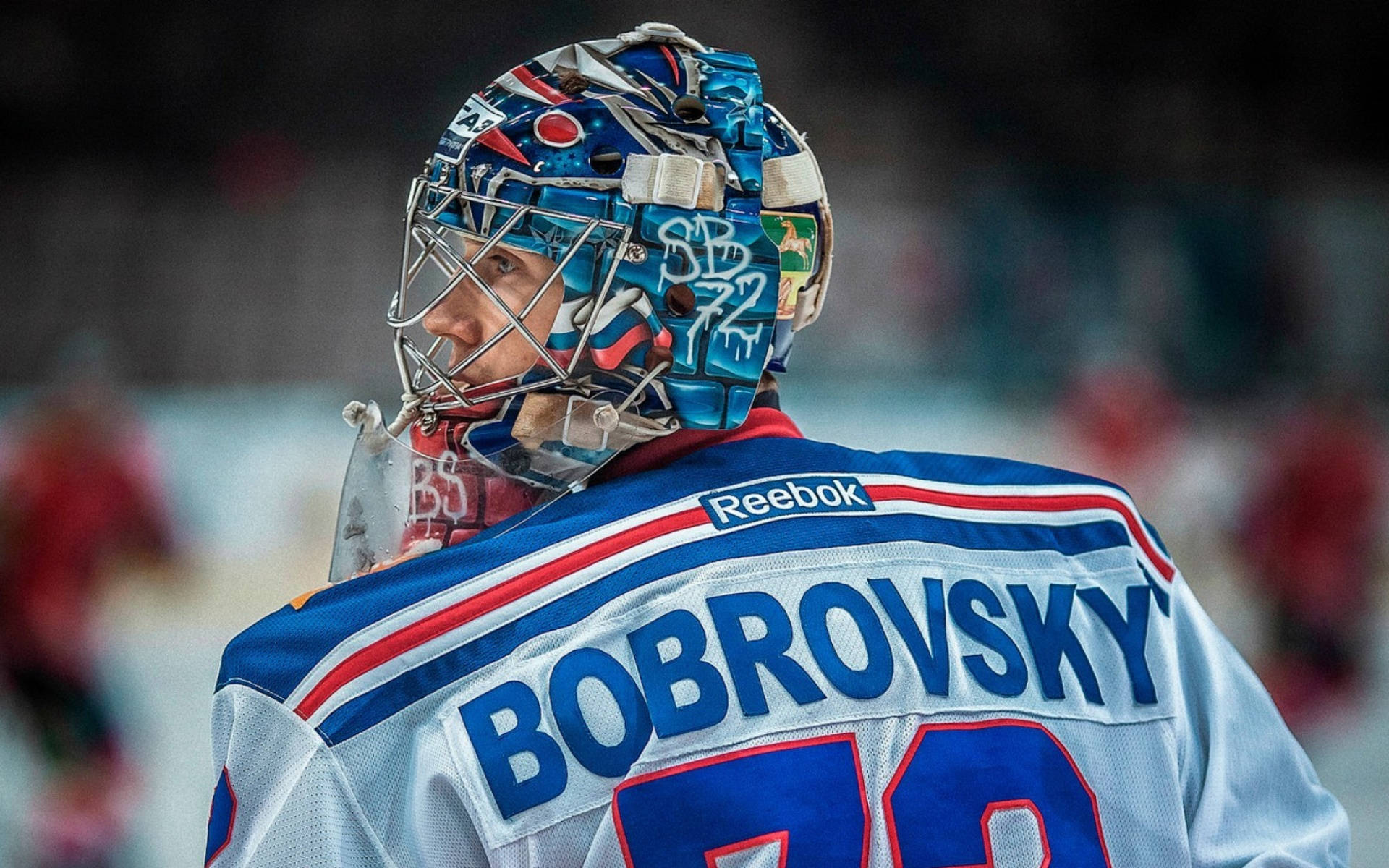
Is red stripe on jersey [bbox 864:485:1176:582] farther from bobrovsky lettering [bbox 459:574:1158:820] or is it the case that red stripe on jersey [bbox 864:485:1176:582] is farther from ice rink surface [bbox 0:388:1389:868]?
ice rink surface [bbox 0:388:1389:868]

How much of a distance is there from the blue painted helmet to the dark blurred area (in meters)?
5.53

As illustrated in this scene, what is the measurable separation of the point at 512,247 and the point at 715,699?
0.39m

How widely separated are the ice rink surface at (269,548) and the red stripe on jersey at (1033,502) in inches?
115

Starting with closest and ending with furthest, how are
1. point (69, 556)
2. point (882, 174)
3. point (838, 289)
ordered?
point (69, 556)
point (838, 289)
point (882, 174)

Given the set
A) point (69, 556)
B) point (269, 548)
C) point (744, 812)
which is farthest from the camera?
point (269, 548)

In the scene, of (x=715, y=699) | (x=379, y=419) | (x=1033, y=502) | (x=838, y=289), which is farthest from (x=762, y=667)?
(x=838, y=289)

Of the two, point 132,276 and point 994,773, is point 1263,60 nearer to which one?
point 132,276

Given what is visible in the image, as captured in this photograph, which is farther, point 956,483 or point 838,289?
point 838,289

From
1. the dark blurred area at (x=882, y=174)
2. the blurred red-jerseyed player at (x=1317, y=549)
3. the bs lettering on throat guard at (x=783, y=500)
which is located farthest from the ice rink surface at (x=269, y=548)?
the bs lettering on throat guard at (x=783, y=500)

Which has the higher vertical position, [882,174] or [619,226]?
[882,174]

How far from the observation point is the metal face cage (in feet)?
3.67

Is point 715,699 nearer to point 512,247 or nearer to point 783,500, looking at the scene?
point 783,500

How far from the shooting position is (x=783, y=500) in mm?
1082

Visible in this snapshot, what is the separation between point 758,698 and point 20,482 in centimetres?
454
